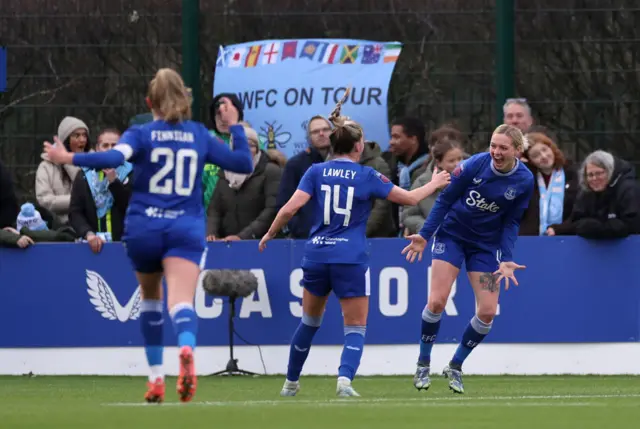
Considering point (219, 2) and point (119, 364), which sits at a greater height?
point (219, 2)

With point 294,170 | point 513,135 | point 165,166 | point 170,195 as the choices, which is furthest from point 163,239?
point 294,170

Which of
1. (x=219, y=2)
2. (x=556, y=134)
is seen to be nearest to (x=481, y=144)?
(x=556, y=134)

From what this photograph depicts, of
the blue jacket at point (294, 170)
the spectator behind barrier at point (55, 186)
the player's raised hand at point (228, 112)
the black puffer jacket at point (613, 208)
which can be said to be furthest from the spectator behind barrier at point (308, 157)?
the player's raised hand at point (228, 112)

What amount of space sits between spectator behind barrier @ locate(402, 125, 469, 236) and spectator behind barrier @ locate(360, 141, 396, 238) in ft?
0.57

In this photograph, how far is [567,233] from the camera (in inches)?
571

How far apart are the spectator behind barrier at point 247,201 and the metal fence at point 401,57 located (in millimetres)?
1443

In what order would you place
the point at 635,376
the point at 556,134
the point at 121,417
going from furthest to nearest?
the point at 556,134 → the point at 635,376 → the point at 121,417

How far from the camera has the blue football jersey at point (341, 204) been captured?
36.4 feet

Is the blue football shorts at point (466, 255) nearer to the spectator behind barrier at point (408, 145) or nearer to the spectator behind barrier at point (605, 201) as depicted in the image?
the spectator behind barrier at point (605, 201)

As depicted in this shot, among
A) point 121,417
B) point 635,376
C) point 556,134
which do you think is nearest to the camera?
point 121,417

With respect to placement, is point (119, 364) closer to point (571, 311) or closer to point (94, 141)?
point (94, 141)

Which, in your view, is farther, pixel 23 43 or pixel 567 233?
pixel 23 43

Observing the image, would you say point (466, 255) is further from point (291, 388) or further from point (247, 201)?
point (247, 201)

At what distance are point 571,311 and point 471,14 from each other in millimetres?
3025
